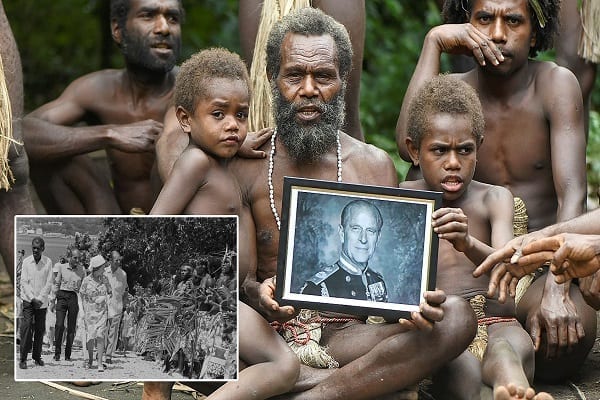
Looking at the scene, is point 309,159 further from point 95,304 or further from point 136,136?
point 136,136

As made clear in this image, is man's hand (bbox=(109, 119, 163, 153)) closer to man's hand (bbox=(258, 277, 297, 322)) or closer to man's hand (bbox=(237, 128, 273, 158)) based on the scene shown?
man's hand (bbox=(237, 128, 273, 158))

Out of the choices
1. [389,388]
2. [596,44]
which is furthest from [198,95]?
[596,44]

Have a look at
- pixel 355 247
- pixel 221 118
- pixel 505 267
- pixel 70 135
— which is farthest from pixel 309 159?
pixel 70 135

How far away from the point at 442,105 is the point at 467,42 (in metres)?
0.58

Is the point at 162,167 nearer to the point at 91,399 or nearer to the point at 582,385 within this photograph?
the point at 91,399

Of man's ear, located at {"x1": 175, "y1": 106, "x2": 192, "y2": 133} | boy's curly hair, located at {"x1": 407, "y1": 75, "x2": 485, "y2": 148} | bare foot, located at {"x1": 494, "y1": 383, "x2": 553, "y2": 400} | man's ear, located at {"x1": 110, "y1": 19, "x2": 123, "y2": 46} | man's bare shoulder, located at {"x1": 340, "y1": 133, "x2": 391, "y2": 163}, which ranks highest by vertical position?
man's ear, located at {"x1": 110, "y1": 19, "x2": 123, "y2": 46}

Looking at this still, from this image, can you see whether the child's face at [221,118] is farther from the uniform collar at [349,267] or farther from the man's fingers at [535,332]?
the man's fingers at [535,332]

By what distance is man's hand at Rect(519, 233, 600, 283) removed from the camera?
3.80 metres

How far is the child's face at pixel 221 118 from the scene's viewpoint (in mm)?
4090

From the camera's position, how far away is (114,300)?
3592mm

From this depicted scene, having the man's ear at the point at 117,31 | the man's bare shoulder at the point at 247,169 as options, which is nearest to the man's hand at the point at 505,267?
the man's bare shoulder at the point at 247,169

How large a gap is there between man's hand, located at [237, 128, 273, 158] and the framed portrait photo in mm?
543

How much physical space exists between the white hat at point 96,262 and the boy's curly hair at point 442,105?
4.14 feet

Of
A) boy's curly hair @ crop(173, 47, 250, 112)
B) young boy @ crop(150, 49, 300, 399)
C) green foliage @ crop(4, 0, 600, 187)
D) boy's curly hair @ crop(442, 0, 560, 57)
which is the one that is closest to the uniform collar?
young boy @ crop(150, 49, 300, 399)
